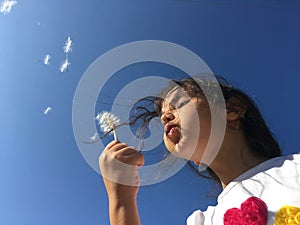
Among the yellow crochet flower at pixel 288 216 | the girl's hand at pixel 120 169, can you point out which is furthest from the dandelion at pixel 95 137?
the yellow crochet flower at pixel 288 216

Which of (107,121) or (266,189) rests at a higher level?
(107,121)

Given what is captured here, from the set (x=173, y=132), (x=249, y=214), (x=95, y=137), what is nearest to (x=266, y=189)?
(x=249, y=214)

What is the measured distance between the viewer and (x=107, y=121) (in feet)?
2.30

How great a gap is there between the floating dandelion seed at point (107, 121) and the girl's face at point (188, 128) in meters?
0.10

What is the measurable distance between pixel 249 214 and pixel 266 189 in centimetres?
4

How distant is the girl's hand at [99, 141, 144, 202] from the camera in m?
0.59

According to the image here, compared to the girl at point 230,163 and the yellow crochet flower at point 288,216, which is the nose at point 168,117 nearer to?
the girl at point 230,163

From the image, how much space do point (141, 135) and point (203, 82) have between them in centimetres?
14

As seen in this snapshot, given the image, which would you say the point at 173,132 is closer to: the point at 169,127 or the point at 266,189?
the point at 169,127

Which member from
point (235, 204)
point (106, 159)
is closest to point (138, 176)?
point (106, 159)

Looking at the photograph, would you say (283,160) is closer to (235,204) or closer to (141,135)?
(235,204)

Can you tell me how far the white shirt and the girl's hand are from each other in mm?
96

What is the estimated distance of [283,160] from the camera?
22.4 inches

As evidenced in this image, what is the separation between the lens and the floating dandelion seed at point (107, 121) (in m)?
0.69
